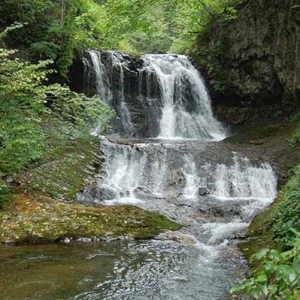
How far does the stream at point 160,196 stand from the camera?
220 inches

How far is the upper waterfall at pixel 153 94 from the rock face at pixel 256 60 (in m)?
0.80

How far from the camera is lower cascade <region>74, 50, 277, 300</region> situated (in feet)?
19.3

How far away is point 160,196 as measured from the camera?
10.5 metres

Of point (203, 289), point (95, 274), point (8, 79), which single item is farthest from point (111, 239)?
point (8, 79)

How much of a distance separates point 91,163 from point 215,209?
3.81 m

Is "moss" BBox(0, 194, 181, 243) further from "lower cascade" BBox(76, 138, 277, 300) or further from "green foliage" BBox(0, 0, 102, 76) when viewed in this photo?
"green foliage" BBox(0, 0, 102, 76)

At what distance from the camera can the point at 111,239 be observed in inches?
301

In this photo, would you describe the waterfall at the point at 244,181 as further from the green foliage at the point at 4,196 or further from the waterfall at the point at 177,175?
the green foliage at the point at 4,196

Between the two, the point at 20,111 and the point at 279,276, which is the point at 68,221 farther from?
the point at 279,276

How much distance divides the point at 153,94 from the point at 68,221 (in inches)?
396

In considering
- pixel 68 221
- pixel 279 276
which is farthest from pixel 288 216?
pixel 279 276

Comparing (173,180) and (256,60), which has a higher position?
(256,60)

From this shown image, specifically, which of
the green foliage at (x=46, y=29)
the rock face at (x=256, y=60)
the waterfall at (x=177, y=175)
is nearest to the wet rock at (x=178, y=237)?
the waterfall at (x=177, y=175)

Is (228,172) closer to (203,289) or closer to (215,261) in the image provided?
(215,261)
